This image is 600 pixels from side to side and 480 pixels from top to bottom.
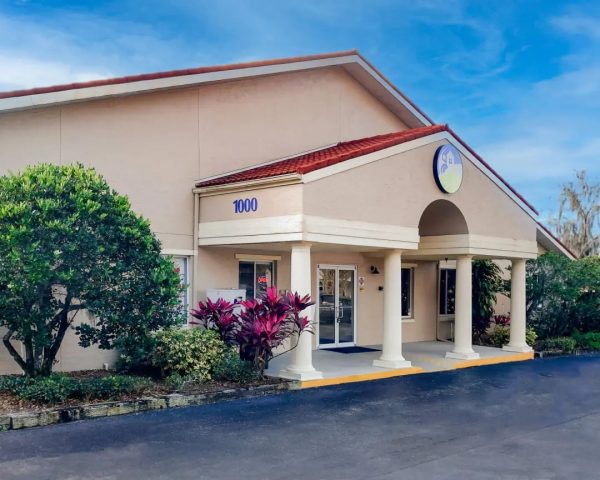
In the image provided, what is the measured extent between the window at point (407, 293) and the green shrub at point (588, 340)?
522 centimetres

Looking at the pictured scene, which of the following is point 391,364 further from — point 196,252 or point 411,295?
point 411,295

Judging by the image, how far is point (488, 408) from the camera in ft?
36.8

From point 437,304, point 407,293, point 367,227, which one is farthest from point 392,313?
point 437,304

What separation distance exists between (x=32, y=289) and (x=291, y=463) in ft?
15.9

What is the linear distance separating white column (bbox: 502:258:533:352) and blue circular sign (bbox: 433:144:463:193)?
402 centimetres

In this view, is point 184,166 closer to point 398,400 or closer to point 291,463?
point 398,400

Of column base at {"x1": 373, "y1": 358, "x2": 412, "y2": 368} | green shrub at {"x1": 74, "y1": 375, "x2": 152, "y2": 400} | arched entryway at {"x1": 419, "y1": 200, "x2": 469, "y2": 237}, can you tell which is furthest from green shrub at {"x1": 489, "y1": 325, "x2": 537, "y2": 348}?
green shrub at {"x1": 74, "y1": 375, "x2": 152, "y2": 400}

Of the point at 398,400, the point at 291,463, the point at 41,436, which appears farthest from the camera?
the point at 398,400

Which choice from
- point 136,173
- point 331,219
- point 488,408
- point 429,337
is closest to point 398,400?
point 488,408

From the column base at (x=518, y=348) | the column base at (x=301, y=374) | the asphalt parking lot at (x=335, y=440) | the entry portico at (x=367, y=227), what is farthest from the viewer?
the column base at (x=518, y=348)

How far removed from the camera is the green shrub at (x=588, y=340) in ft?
67.2

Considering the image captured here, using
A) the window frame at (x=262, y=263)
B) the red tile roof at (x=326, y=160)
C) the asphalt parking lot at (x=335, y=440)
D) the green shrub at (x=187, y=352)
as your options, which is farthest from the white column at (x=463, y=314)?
the green shrub at (x=187, y=352)

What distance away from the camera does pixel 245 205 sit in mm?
13766

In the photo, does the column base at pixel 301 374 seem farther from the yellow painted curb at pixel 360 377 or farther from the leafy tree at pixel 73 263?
the leafy tree at pixel 73 263
